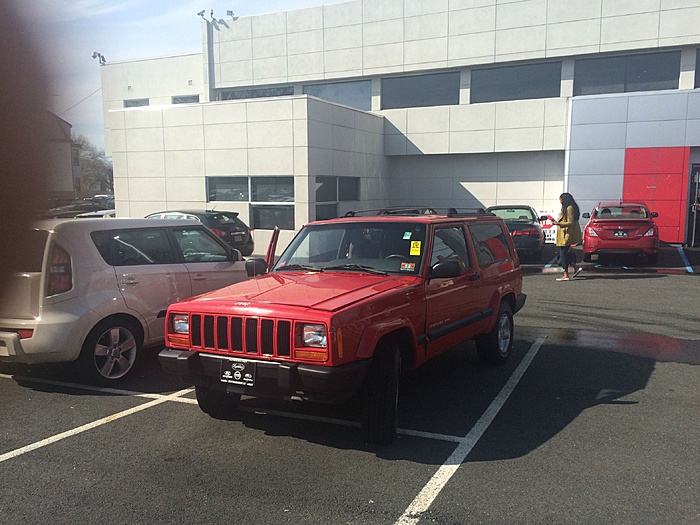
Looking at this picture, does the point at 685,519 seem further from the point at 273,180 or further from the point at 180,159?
the point at 180,159

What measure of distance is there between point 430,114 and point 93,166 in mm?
22891

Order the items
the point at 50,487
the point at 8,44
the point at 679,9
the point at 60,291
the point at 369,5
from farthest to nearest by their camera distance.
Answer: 1. the point at 369,5
2. the point at 679,9
3. the point at 60,291
4. the point at 50,487
5. the point at 8,44

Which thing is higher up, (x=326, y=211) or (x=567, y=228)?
(x=326, y=211)

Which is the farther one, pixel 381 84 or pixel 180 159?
pixel 381 84

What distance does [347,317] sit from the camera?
4191mm

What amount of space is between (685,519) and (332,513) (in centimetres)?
201

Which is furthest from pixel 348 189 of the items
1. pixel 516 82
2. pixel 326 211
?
pixel 516 82

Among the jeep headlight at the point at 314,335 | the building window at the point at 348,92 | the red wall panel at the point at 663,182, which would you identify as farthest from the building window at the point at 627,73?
the jeep headlight at the point at 314,335

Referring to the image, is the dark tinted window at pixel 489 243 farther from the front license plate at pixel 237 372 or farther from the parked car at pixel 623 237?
the parked car at pixel 623 237

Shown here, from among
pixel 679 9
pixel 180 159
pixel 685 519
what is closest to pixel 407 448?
pixel 685 519

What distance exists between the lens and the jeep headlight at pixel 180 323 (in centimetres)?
462

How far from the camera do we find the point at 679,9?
19719 millimetres

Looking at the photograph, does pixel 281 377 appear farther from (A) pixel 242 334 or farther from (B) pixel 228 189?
(B) pixel 228 189

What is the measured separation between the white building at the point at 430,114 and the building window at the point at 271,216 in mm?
45
